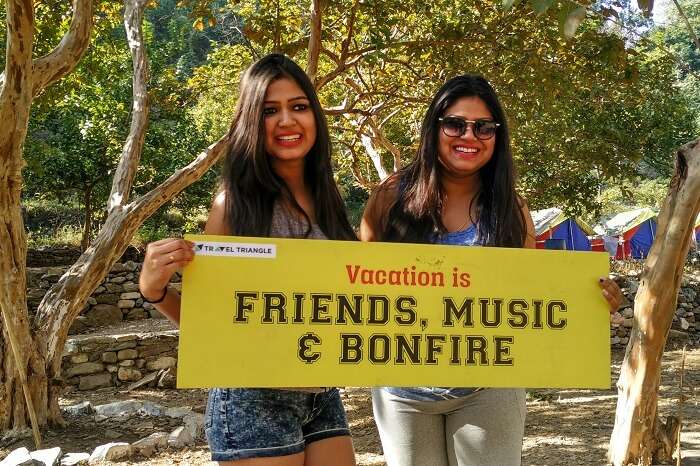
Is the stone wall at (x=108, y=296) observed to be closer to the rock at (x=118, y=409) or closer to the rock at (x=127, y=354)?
the rock at (x=127, y=354)

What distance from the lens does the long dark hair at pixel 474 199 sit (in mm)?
1924

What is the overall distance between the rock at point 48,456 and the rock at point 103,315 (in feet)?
19.6

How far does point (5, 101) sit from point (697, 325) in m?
11.9

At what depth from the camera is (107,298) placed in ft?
34.7

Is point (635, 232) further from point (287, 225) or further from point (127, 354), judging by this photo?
point (287, 225)

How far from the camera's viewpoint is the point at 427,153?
1.98 metres

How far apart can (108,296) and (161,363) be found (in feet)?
9.46

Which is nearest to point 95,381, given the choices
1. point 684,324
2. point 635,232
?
point 684,324

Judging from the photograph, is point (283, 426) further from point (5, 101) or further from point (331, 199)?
point (5, 101)

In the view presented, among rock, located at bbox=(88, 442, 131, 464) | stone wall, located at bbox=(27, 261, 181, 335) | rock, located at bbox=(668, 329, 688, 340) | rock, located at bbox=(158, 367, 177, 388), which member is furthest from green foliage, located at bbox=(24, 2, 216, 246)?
rock, located at bbox=(668, 329, 688, 340)

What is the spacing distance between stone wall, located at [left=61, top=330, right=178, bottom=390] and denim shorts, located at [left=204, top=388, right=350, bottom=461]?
649 cm

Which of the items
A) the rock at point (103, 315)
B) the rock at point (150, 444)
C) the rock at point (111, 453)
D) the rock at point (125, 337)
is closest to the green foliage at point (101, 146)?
the rock at point (103, 315)

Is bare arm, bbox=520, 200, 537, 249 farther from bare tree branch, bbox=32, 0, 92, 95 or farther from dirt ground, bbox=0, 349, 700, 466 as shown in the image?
bare tree branch, bbox=32, 0, 92, 95

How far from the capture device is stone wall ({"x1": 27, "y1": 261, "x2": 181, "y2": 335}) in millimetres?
10203
